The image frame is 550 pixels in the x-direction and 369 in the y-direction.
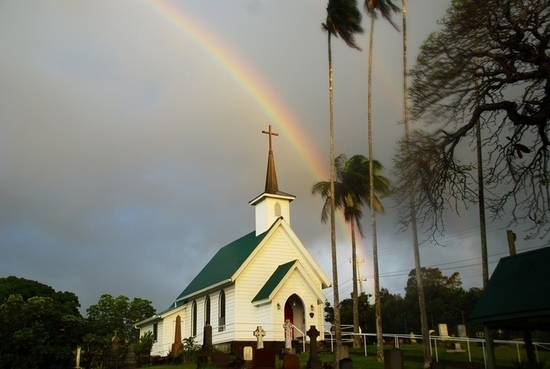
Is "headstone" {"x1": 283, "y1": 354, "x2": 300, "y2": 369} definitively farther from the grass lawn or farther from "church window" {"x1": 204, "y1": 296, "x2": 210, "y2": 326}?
"church window" {"x1": 204, "y1": 296, "x2": 210, "y2": 326}

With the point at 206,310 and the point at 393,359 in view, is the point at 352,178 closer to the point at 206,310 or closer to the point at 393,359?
the point at 206,310

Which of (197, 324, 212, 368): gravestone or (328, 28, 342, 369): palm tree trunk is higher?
(328, 28, 342, 369): palm tree trunk

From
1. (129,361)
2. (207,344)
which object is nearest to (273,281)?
(207,344)

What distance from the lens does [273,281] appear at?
33.7 m

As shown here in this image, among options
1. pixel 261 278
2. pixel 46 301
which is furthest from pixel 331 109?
pixel 46 301

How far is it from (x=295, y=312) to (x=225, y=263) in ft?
20.1

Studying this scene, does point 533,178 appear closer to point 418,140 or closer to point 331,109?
point 418,140

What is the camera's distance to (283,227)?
36.7 metres

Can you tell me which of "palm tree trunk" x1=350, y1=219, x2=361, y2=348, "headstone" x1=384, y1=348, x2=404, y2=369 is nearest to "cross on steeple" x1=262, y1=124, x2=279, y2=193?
"palm tree trunk" x1=350, y1=219, x2=361, y2=348

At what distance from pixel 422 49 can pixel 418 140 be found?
8.34 ft

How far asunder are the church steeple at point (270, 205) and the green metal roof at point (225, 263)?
1.02 metres

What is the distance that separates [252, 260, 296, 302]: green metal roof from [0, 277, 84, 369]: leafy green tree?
12.3 meters

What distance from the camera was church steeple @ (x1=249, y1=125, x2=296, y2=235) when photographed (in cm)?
3809

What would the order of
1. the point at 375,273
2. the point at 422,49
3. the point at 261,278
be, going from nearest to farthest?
the point at 422,49 → the point at 375,273 → the point at 261,278
